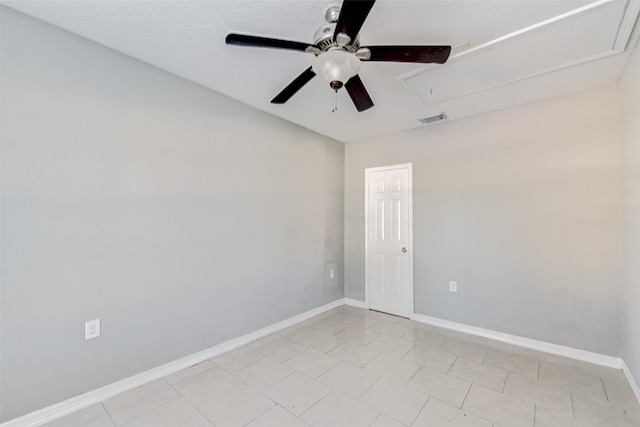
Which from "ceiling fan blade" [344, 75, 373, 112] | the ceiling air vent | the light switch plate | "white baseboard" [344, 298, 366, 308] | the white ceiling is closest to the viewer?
the white ceiling

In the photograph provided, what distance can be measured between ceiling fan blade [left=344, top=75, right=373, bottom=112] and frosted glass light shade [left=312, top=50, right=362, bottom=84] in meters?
0.24

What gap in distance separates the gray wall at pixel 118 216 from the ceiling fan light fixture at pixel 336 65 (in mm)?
1481

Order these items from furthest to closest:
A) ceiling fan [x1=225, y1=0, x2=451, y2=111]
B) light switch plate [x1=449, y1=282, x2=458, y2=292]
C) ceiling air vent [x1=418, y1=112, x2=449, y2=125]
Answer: light switch plate [x1=449, y1=282, x2=458, y2=292] → ceiling air vent [x1=418, y1=112, x2=449, y2=125] → ceiling fan [x1=225, y1=0, x2=451, y2=111]

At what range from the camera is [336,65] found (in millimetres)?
1577

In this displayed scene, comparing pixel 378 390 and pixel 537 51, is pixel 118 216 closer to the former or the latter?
pixel 378 390

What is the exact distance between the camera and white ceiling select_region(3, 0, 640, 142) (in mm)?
1649

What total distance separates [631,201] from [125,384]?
13.3ft

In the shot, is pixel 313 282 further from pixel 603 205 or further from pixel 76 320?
pixel 603 205

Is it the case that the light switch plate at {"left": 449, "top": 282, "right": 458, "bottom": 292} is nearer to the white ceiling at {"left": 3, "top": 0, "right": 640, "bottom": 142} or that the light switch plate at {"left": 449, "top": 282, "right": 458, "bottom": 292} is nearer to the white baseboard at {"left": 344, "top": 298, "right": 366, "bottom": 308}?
the white baseboard at {"left": 344, "top": 298, "right": 366, "bottom": 308}

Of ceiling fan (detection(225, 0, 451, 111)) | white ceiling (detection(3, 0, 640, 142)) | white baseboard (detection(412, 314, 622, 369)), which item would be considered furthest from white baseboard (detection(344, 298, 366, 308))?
ceiling fan (detection(225, 0, 451, 111))

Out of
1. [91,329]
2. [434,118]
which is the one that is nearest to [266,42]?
[91,329]

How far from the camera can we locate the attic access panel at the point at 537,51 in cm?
170

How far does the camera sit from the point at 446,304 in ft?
11.1

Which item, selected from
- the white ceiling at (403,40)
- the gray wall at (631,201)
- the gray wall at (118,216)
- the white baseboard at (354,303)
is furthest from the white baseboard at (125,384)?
the gray wall at (631,201)
